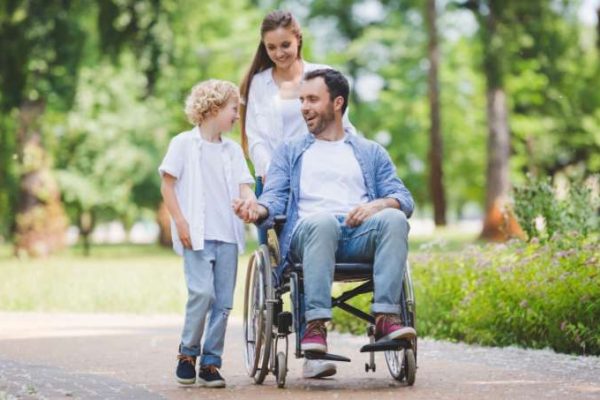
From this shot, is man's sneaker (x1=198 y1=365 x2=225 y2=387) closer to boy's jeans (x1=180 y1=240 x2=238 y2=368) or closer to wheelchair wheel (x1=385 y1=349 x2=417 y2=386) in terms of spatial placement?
boy's jeans (x1=180 y1=240 x2=238 y2=368)

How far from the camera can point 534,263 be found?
847 cm

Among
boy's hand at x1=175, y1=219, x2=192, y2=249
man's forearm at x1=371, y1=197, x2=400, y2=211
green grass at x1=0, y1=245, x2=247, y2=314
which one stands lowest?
green grass at x1=0, y1=245, x2=247, y2=314

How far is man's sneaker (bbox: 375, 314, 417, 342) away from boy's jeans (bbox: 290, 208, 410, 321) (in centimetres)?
4

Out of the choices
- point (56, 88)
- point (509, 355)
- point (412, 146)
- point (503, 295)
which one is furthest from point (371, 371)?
point (412, 146)

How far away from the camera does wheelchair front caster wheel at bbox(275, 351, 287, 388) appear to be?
586 centimetres

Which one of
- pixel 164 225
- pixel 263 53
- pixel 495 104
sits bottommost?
pixel 164 225

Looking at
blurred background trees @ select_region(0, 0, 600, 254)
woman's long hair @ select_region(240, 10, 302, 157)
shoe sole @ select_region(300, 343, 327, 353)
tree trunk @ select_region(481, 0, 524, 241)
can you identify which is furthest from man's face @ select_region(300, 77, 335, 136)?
tree trunk @ select_region(481, 0, 524, 241)

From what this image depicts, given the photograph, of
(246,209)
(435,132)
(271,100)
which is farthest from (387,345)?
(435,132)

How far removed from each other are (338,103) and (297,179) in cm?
45

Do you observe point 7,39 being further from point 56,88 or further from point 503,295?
point 503,295

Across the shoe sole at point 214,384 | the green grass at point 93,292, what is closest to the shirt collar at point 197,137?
the shoe sole at point 214,384

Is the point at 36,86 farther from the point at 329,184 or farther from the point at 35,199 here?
the point at 329,184

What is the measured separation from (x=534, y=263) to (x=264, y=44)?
2891 mm

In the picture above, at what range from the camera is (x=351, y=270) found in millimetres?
5812
